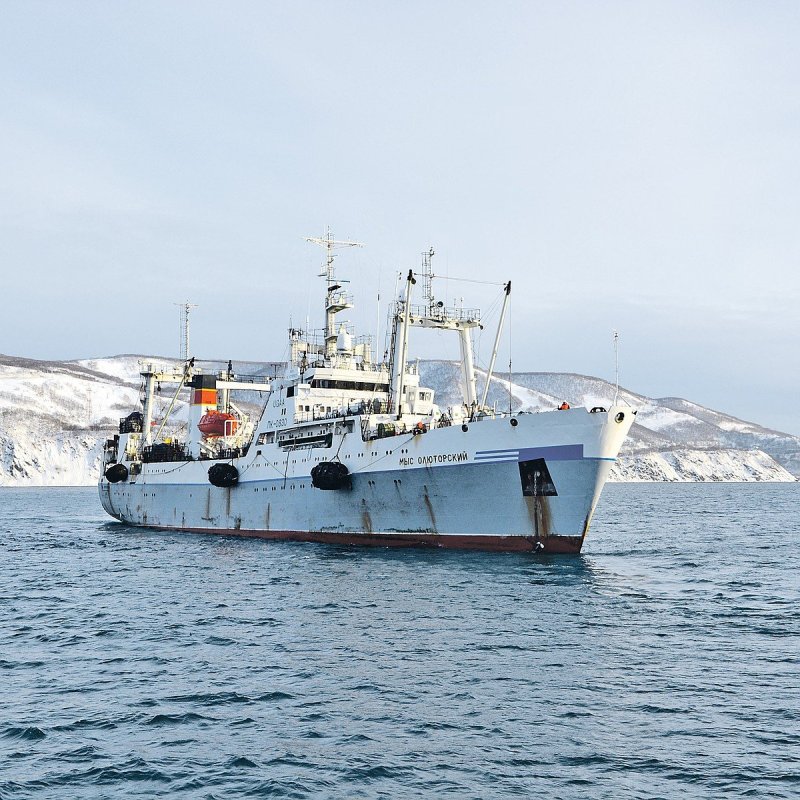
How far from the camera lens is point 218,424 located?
5778 cm

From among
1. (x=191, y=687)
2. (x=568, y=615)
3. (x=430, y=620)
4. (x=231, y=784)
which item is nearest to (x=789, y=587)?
(x=568, y=615)

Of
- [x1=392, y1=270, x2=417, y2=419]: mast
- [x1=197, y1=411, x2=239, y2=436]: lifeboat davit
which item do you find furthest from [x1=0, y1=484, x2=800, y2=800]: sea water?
[x1=197, y1=411, x2=239, y2=436]: lifeboat davit

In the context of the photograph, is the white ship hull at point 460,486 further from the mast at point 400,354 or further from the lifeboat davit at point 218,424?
the lifeboat davit at point 218,424

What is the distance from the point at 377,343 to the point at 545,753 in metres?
40.7

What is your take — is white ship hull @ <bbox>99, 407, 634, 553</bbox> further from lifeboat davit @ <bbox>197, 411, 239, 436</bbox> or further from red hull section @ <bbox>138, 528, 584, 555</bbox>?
lifeboat davit @ <bbox>197, 411, 239, 436</bbox>

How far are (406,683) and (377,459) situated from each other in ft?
76.3

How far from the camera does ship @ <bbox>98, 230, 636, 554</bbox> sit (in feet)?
116

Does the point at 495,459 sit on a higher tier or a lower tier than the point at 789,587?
higher

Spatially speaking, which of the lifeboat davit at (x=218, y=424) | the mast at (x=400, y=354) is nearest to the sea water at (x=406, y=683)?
the mast at (x=400, y=354)

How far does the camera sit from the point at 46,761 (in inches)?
533

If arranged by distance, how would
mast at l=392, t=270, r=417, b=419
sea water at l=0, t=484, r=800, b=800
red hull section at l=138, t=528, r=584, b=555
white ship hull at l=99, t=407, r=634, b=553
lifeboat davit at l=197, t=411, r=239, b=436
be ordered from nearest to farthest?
sea water at l=0, t=484, r=800, b=800 → white ship hull at l=99, t=407, r=634, b=553 → red hull section at l=138, t=528, r=584, b=555 → mast at l=392, t=270, r=417, b=419 → lifeboat davit at l=197, t=411, r=239, b=436

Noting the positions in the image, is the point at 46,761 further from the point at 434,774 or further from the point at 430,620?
the point at 430,620

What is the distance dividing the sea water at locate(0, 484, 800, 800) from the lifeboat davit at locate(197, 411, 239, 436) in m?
23.3

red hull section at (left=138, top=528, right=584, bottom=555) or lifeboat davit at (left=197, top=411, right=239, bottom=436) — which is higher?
lifeboat davit at (left=197, top=411, right=239, bottom=436)
